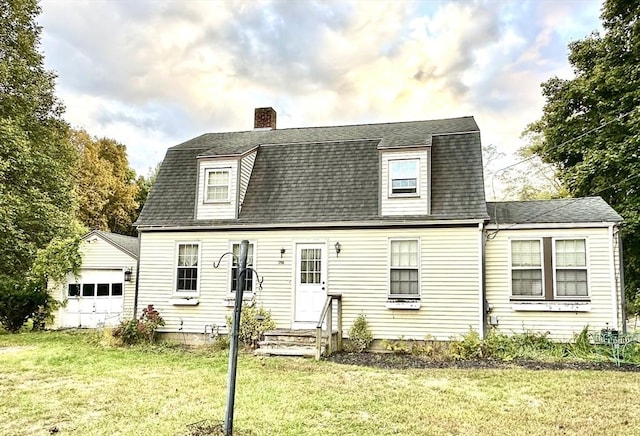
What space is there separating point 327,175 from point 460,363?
586 cm

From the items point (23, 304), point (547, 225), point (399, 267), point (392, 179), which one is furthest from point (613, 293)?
point (23, 304)

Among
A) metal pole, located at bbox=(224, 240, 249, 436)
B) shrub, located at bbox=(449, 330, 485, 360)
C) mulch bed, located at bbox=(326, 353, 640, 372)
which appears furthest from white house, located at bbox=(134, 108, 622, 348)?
metal pole, located at bbox=(224, 240, 249, 436)

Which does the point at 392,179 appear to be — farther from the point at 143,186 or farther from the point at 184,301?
the point at 143,186

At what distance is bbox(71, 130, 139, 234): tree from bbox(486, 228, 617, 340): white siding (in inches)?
1022

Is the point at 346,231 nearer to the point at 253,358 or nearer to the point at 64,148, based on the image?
the point at 253,358

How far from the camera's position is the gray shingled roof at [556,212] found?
10639mm

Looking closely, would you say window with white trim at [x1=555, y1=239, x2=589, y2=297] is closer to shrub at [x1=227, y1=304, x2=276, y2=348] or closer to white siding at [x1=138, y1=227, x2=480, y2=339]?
white siding at [x1=138, y1=227, x2=480, y2=339]

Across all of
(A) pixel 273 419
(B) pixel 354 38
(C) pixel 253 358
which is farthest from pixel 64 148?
(A) pixel 273 419

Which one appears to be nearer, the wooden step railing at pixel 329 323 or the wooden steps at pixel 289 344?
the wooden step railing at pixel 329 323

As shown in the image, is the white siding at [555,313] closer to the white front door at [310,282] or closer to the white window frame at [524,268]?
the white window frame at [524,268]

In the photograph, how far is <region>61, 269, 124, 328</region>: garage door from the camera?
1597 cm

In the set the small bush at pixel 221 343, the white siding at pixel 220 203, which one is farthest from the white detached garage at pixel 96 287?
the small bush at pixel 221 343

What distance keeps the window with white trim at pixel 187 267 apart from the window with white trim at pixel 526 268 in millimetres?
8021

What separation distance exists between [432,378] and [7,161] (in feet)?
51.1
